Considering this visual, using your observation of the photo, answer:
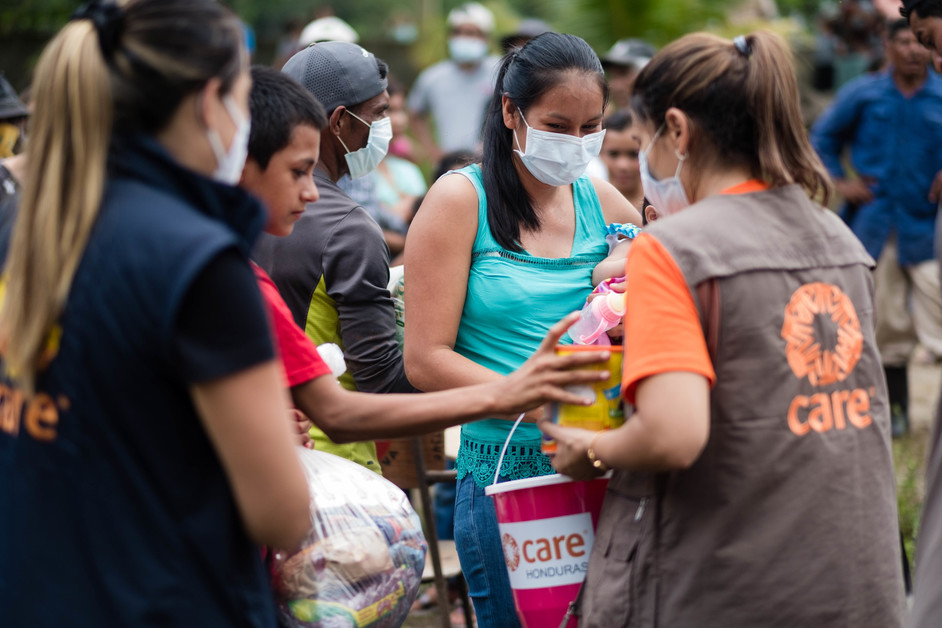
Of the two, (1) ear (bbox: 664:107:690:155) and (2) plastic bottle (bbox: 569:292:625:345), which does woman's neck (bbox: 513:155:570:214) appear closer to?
(2) plastic bottle (bbox: 569:292:625:345)

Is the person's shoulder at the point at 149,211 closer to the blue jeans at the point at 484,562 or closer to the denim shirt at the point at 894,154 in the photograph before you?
the blue jeans at the point at 484,562

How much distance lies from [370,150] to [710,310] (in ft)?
5.66

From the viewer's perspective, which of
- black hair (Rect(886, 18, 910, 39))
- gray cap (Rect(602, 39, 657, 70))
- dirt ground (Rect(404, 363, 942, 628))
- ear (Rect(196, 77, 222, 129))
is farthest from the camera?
gray cap (Rect(602, 39, 657, 70))

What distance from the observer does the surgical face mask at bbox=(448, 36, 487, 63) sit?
9.28 metres

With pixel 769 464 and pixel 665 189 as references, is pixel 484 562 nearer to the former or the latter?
pixel 769 464

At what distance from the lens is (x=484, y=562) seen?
8.41ft

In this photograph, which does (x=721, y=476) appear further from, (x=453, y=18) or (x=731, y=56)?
(x=453, y=18)

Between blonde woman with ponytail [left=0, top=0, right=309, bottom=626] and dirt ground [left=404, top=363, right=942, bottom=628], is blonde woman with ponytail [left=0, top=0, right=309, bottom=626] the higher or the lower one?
the higher one

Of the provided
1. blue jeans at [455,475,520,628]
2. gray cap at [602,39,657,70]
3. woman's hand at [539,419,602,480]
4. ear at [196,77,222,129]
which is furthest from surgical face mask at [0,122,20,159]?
gray cap at [602,39,657,70]

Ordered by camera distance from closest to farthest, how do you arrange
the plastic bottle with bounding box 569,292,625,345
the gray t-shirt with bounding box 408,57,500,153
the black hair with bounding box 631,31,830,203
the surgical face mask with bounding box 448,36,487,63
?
1. the black hair with bounding box 631,31,830,203
2. the plastic bottle with bounding box 569,292,625,345
3. the gray t-shirt with bounding box 408,57,500,153
4. the surgical face mask with bounding box 448,36,487,63

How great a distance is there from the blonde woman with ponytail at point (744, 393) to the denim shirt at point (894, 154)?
17.3 ft

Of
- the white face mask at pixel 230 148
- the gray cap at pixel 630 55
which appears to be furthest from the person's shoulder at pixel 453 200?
the gray cap at pixel 630 55

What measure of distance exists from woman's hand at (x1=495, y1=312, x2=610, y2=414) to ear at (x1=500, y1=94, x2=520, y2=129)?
2.90 ft

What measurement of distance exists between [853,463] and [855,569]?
20 cm
